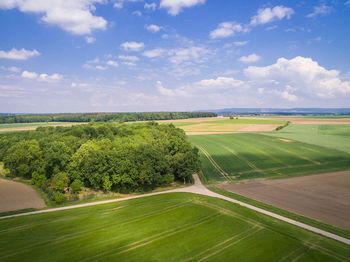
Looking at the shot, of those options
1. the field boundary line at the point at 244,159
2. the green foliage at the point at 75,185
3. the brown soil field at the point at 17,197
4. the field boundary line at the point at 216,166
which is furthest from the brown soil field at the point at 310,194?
the brown soil field at the point at 17,197

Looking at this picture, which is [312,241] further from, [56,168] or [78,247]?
[56,168]

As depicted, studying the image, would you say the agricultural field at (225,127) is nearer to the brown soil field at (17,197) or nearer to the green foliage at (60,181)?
the green foliage at (60,181)

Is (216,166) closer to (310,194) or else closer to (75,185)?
(310,194)

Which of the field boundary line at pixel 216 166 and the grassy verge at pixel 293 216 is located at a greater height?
the field boundary line at pixel 216 166

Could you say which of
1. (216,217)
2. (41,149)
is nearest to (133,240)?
(216,217)

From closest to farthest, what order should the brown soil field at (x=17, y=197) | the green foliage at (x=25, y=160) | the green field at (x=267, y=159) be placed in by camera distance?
the brown soil field at (x=17, y=197) < the green foliage at (x=25, y=160) < the green field at (x=267, y=159)

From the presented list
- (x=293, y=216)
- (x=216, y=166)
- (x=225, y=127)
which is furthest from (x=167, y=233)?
(x=225, y=127)
